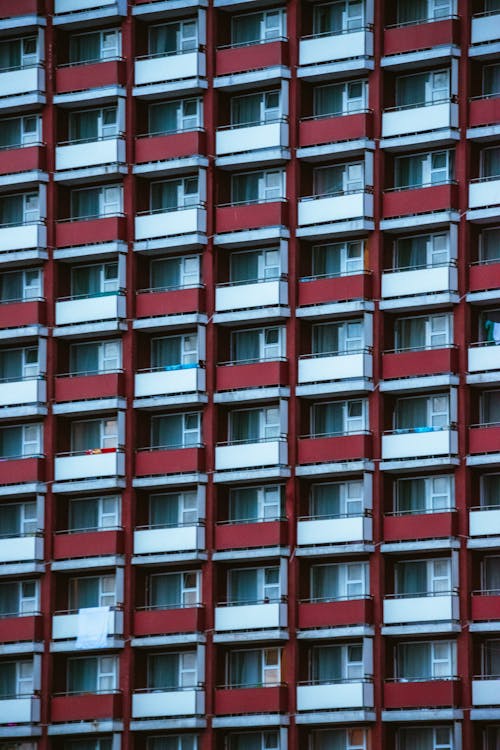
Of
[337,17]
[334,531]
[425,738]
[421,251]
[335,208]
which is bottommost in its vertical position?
[425,738]

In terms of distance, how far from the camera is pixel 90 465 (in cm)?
11262

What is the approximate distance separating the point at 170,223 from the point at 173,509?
1131cm

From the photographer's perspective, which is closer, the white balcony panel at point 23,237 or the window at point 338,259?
the window at point 338,259

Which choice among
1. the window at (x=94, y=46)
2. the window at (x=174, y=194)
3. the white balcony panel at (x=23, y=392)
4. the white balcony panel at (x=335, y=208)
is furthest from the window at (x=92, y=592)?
the window at (x=94, y=46)

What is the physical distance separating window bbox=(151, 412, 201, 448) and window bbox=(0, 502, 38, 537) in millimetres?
5651

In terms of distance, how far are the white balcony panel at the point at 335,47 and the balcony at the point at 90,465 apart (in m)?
17.1

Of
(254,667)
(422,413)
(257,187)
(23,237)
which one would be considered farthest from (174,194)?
(254,667)

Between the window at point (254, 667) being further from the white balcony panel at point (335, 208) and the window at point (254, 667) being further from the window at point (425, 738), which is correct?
the white balcony panel at point (335, 208)

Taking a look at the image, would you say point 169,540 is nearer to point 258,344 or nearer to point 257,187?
point 258,344

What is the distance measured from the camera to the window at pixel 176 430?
112 meters

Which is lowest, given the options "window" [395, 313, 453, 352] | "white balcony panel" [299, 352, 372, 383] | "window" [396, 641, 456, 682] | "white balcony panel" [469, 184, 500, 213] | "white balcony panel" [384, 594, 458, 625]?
"window" [396, 641, 456, 682]

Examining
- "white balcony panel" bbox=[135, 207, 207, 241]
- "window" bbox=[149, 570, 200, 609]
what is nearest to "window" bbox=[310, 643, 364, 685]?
"window" bbox=[149, 570, 200, 609]

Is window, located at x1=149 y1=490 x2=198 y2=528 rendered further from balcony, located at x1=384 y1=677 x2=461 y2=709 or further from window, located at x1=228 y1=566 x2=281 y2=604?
balcony, located at x1=384 y1=677 x2=461 y2=709

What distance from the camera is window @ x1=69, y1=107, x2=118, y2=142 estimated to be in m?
115
